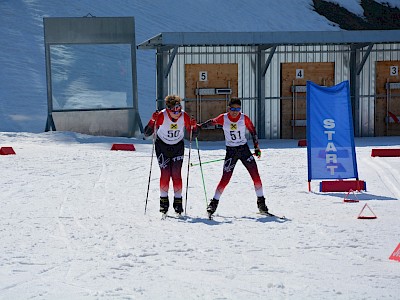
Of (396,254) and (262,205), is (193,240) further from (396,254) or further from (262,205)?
(396,254)

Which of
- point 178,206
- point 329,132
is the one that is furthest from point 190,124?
point 329,132

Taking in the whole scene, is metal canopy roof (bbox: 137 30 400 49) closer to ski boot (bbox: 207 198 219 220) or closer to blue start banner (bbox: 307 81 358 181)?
blue start banner (bbox: 307 81 358 181)

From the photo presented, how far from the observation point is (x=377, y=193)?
13.8 meters

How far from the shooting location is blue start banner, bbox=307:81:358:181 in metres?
14.2

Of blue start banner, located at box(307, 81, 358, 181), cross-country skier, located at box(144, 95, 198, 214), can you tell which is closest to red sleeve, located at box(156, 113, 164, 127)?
cross-country skier, located at box(144, 95, 198, 214)

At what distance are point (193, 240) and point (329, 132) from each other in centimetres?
552

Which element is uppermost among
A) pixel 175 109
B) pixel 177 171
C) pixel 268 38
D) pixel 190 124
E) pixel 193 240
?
pixel 268 38

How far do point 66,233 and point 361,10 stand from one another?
60.4 m

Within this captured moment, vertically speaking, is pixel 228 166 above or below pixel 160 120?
below

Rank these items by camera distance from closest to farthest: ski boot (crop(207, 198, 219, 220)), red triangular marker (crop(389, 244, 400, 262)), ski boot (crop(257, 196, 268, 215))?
red triangular marker (crop(389, 244, 400, 262)), ski boot (crop(207, 198, 219, 220)), ski boot (crop(257, 196, 268, 215))

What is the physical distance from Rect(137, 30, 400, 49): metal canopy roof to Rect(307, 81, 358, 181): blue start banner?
443 inches

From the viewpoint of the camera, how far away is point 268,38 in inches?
1016

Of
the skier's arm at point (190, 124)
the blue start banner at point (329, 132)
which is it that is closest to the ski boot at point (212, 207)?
the skier's arm at point (190, 124)

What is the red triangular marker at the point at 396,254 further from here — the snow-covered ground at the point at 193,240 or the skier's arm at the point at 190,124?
the skier's arm at the point at 190,124
